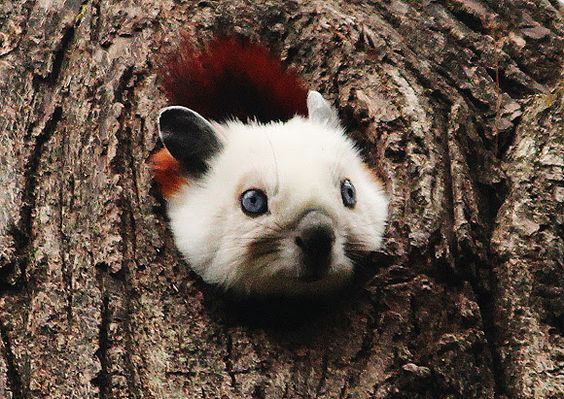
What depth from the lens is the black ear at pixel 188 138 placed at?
4004 mm

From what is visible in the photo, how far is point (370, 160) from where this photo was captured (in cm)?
458

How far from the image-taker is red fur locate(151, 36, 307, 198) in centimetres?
448

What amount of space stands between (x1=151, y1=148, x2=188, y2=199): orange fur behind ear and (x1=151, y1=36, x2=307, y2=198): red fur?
10 cm

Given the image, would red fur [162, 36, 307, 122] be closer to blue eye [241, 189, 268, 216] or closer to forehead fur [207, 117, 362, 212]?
forehead fur [207, 117, 362, 212]

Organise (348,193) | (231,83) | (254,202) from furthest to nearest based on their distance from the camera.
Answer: (231,83)
(348,193)
(254,202)

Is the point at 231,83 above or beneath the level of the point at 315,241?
above

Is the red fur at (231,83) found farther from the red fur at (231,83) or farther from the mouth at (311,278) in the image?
the mouth at (311,278)

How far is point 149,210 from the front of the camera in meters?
4.15

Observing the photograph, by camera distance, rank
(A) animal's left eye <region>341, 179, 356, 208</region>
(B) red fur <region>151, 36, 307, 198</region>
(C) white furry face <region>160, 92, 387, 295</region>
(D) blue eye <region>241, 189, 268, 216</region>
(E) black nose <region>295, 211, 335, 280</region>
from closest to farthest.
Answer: (E) black nose <region>295, 211, 335, 280</region> < (C) white furry face <region>160, 92, 387, 295</region> < (D) blue eye <region>241, 189, 268, 216</region> < (A) animal's left eye <region>341, 179, 356, 208</region> < (B) red fur <region>151, 36, 307, 198</region>

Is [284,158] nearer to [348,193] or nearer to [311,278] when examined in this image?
[348,193]

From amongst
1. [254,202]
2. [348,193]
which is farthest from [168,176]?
[348,193]

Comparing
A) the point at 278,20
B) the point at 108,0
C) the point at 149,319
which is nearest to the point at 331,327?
the point at 149,319

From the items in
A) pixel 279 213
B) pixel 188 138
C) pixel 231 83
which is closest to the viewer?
pixel 279 213

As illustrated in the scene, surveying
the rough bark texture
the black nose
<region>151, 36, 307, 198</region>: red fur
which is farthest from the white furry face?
<region>151, 36, 307, 198</region>: red fur
